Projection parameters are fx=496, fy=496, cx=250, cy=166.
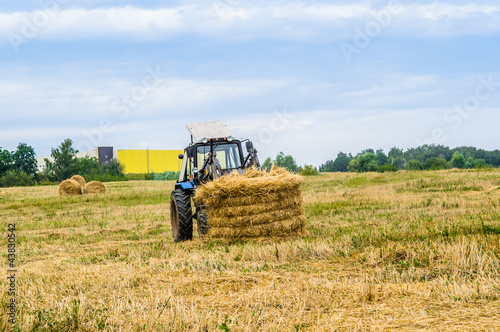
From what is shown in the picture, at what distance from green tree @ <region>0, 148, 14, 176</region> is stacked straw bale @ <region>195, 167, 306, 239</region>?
7623 centimetres

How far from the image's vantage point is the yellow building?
91562 mm

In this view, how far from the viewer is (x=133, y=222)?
15.5 m

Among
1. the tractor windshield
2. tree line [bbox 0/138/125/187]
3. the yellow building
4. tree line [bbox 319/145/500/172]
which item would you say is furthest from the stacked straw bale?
the yellow building

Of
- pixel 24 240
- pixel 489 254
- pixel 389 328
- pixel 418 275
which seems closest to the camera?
pixel 389 328

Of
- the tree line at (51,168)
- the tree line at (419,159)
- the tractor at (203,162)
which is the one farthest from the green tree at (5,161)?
the tractor at (203,162)

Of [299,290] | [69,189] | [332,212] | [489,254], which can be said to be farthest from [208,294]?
[69,189]

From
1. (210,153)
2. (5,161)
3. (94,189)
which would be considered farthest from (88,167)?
(210,153)

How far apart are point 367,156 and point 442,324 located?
68.5 meters

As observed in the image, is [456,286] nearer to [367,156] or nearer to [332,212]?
[332,212]

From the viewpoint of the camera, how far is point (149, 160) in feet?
301

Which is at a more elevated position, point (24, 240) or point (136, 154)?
point (136, 154)

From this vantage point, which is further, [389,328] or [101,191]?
[101,191]

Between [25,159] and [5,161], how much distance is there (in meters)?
3.28

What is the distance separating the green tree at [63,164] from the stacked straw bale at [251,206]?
223ft
